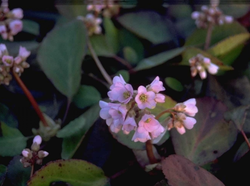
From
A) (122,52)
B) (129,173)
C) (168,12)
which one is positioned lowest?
(129,173)

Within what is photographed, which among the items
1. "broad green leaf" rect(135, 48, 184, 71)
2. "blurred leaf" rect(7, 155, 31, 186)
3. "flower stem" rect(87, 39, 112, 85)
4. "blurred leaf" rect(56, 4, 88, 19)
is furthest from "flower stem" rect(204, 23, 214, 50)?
"blurred leaf" rect(7, 155, 31, 186)

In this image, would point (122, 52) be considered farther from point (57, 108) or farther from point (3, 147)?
point (3, 147)

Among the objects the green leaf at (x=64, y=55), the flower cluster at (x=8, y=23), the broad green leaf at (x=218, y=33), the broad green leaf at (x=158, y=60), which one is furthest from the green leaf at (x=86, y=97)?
the broad green leaf at (x=218, y=33)

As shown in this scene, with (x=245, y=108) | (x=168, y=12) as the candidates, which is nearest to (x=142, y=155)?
(x=245, y=108)

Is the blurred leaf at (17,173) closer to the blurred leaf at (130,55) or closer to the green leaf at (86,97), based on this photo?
the green leaf at (86,97)

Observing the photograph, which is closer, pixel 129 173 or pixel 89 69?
pixel 129 173

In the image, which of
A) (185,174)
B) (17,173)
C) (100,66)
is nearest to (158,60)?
(100,66)
